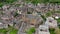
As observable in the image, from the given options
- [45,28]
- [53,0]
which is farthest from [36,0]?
[45,28]

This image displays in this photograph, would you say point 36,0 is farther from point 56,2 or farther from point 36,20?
point 36,20

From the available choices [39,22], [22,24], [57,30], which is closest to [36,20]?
[39,22]

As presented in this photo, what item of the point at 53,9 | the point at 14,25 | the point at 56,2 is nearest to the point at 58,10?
the point at 53,9

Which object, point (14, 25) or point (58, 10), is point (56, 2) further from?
point (14, 25)

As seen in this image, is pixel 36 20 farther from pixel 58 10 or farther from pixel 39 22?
pixel 58 10

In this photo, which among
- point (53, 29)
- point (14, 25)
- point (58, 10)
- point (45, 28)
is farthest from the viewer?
point (58, 10)

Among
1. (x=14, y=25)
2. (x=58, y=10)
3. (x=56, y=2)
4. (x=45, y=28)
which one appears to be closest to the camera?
(x=45, y=28)

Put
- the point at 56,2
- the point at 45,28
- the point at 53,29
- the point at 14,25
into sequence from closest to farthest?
the point at 45,28 < the point at 53,29 < the point at 14,25 < the point at 56,2

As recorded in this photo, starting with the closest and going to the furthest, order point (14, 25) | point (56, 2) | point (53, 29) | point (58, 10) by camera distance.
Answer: point (53, 29), point (14, 25), point (58, 10), point (56, 2)

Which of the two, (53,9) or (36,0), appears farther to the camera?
(36,0)
